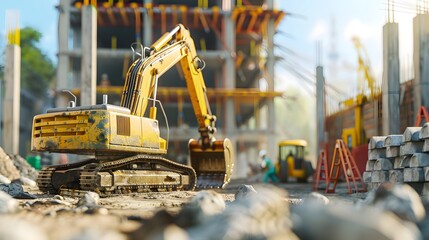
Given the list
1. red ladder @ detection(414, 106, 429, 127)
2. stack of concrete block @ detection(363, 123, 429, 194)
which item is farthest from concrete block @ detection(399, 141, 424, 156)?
red ladder @ detection(414, 106, 429, 127)

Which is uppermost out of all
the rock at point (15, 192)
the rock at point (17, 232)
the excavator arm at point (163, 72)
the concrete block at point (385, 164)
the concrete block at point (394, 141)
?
the excavator arm at point (163, 72)

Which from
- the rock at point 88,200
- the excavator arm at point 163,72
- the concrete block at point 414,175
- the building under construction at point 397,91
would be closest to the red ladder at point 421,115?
the building under construction at point 397,91

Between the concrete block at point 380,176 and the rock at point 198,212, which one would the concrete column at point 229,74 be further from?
the rock at point 198,212

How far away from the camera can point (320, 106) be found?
22062 mm

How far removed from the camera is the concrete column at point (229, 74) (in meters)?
32.2

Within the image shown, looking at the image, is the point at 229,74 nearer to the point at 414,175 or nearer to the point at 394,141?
the point at 394,141

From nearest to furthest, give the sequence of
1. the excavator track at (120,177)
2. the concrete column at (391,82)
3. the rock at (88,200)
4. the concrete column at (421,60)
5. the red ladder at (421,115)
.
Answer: the rock at (88,200) → the excavator track at (120,177) → the red ladder at (421,115) → the concrete column at (421,60) → the concrete column at (391,82)

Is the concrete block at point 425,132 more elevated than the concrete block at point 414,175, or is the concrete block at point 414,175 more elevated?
the concrete block at point 425,132

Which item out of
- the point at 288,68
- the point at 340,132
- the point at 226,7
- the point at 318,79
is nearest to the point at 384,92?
the point at 318,79

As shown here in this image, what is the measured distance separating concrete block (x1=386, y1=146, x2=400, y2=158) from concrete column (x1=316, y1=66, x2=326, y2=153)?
32.6 ft

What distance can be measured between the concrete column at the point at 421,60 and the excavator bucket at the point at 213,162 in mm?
5558

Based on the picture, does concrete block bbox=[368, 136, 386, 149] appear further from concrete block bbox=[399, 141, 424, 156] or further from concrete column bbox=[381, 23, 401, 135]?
concrete column bbox=[381, 23, 401, 135]

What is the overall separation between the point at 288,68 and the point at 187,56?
66.7 ft

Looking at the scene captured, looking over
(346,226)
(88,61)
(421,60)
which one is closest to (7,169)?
(88,61)
